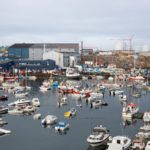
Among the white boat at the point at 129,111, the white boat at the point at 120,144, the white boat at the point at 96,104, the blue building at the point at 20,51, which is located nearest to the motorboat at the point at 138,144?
the white boat at the point at 120,144

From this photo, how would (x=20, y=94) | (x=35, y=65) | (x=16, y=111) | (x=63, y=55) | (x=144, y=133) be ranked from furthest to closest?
(x=63, y=55)
(x=35, y=65)
(x=20, y=94)
(x=16, y=111)
(x=144, y=133)

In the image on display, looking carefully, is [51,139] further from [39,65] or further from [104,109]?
[39,65]

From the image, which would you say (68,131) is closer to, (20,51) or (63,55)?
(63,55)

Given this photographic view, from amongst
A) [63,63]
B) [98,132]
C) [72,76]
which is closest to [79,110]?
[98,132]

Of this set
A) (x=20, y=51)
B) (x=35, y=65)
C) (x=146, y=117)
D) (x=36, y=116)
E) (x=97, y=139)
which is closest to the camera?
(x=97, y=139)

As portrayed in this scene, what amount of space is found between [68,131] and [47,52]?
2426 centimetres

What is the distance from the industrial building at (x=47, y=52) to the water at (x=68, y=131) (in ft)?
60.1

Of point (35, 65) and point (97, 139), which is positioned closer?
point (97, 139)

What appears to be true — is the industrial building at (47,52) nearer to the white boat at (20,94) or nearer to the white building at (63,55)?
the white building at (63,55)

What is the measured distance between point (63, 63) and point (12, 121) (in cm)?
2201

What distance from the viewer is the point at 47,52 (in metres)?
34.0

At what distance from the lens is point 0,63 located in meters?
29.5

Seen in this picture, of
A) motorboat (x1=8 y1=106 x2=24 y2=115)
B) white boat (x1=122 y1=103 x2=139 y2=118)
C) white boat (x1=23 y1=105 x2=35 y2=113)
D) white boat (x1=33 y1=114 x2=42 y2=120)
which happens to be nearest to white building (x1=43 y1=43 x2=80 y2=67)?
white boat (x1=23 y1=105 x2=35 y2=113)

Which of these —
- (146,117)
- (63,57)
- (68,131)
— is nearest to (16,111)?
(68,131)
